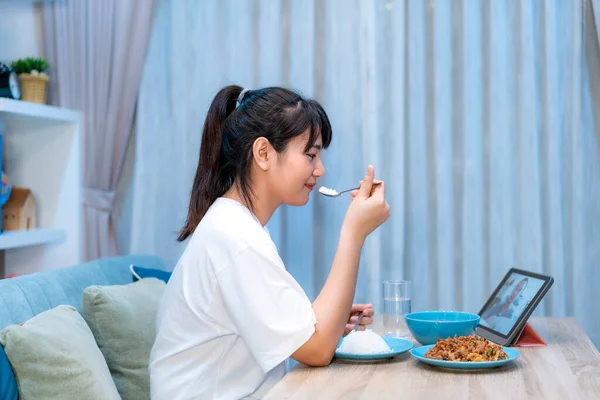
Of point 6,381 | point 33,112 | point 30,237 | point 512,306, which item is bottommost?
point 6,381

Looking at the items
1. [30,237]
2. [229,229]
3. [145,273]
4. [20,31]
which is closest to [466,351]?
[229,229]

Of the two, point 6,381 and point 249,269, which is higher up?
point 249,269

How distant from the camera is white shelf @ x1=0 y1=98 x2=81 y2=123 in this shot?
7.38 ft

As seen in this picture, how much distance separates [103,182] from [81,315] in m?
1.04

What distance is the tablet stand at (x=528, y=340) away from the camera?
1.60 m

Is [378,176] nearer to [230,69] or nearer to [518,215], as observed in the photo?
[518,215]

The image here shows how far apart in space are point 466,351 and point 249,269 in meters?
0.43

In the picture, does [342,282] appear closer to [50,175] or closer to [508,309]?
[508,309]

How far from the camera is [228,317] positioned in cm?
144

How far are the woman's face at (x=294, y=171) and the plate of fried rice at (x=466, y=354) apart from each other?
17.0 inches

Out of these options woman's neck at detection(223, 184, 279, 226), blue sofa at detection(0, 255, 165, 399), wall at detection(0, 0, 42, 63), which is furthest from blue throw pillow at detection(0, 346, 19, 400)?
wall at detection(0, 0, 42, 63)

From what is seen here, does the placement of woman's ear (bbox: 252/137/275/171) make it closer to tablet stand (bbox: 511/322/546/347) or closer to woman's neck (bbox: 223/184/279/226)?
woman's neck (bbox: 223/184/279/226)

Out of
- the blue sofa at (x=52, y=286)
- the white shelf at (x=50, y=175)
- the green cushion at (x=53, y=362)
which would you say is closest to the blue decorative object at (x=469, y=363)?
the green cushion at (x=53, y=362)

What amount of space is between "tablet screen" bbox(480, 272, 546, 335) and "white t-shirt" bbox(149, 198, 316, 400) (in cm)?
51
